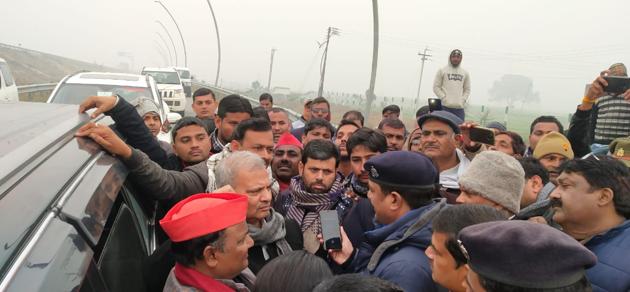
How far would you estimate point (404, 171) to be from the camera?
2414 millimetres

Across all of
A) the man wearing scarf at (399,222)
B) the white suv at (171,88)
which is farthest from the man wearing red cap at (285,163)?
the white suv at (171,88)

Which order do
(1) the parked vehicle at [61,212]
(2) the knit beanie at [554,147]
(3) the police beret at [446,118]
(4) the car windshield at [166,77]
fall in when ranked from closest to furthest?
(1) the parked vehicle at [61,212] → (3) the police beret at [446,118] → (2) the knit beanie at [554,147] → (4) the car windshield at [166,77]

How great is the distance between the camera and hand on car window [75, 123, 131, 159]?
2035mm

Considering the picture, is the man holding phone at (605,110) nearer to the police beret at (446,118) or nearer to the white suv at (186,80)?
the police beret at (446,118)

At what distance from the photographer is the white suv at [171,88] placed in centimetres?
1699

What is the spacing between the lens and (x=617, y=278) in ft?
7.00

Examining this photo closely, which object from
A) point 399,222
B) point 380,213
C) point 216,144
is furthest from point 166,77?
point 399,222

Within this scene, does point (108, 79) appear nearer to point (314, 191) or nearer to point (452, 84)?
point (452, 84)

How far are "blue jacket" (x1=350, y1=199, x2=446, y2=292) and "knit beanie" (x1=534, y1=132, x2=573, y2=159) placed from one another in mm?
2525

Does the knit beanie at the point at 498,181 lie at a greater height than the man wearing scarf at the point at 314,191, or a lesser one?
greater

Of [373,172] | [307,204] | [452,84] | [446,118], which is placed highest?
[452,84]

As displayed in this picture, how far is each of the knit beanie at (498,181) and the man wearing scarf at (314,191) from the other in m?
0.93

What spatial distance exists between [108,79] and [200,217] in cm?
812

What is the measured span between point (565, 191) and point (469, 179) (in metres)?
0.51
